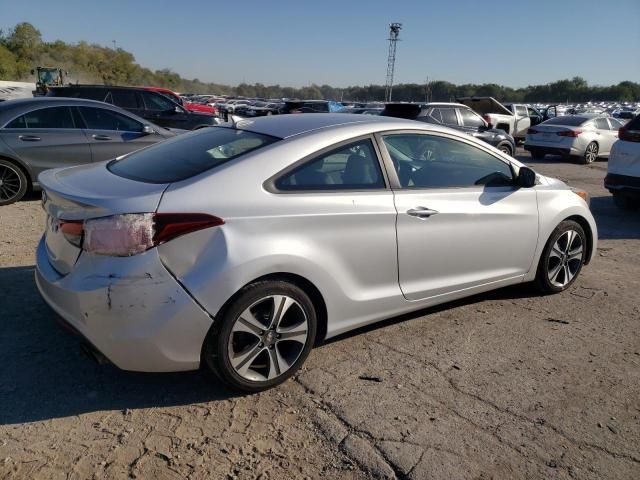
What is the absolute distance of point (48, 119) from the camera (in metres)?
7.88

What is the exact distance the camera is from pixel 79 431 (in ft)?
9.14

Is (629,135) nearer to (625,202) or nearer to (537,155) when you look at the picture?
(625,202)

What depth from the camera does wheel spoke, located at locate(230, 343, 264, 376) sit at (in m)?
3.06

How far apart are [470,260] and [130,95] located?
1171 centimetres

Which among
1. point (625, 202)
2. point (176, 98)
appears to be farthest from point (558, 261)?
point (176, 98)

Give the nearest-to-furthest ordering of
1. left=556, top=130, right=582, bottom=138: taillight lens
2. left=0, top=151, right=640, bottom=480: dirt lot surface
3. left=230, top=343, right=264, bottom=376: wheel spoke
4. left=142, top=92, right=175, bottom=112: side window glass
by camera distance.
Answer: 1. left=0, top=151, right=640, bottom=480: dirt lot surface
2. left=230, top=343, right=264, bottom=376: wheel spoke
3. left=142, top=92, right=175, bottom=112: side window glass
4. left=556, top=130, right=582, bottom=138: taillight lens

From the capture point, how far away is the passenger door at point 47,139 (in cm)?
758

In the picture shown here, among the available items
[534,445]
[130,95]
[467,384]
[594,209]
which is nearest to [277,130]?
[467,384]

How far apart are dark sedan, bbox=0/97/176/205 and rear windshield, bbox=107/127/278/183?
179 inches

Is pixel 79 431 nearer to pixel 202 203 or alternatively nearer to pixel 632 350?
pixel 202 203

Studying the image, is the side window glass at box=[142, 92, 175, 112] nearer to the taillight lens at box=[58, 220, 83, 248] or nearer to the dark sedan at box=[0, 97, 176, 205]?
the dark sedan at box=[0, 97, 176, 205]

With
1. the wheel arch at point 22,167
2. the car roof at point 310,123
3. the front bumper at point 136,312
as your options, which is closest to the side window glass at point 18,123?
the wheel arch at point 22,167

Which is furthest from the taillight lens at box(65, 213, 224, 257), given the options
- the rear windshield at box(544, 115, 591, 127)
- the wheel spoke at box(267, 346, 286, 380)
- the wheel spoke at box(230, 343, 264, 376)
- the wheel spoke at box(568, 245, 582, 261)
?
the rear windshield at box(544, 115, 591, 127)

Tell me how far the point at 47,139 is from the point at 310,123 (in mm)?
5513
